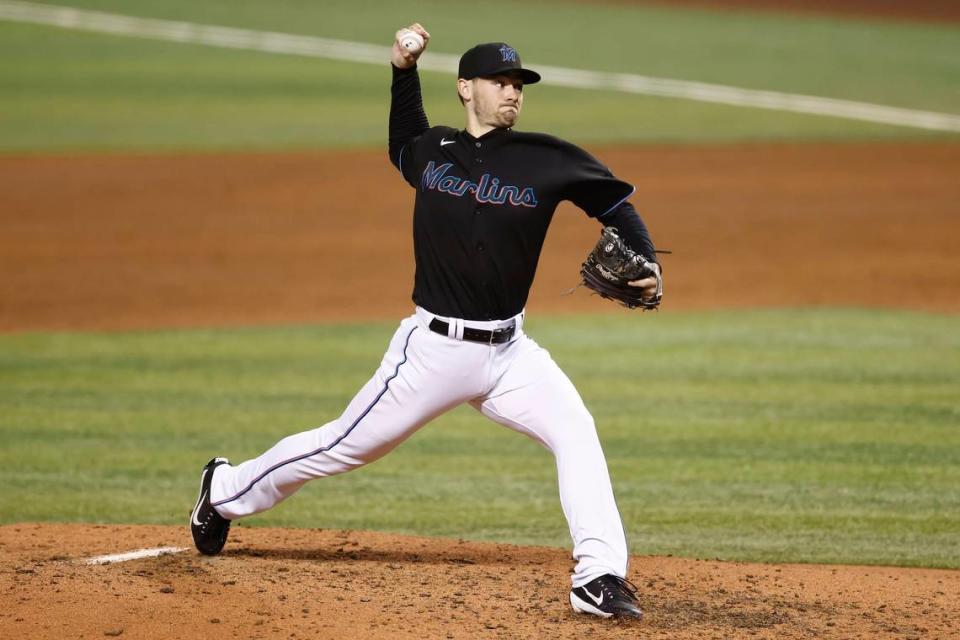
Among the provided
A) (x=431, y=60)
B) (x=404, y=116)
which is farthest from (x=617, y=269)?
(x=431, y=60)

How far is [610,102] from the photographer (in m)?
21.1

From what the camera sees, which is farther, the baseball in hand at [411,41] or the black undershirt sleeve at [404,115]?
the black undershirt sleeve at [404,115]

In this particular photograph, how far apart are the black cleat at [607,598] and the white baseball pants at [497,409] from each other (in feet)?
0.09

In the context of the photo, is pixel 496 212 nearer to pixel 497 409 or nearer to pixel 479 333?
pixel 479 333

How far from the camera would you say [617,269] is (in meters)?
4.72

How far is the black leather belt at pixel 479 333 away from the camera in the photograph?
482cm

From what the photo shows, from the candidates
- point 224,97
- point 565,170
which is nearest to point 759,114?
point 224,97

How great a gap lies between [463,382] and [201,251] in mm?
8800

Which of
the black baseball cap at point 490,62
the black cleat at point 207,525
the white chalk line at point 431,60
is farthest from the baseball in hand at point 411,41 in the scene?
the white chalk line at point 431,60

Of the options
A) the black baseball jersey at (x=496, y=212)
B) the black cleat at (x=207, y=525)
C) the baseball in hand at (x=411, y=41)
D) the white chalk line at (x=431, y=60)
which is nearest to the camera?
the black baseball jersey at (x=496, y=212)

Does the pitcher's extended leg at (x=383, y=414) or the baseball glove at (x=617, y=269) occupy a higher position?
the baseball glove at (x=617, y=269)

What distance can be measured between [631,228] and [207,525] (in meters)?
2.02

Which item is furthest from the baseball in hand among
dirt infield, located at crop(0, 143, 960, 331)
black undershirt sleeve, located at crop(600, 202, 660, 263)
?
dirt infield, located at crop(0, 143, 960, 331)

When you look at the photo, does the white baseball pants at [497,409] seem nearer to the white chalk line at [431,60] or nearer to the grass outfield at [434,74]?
the grass outfield at [434,74]
